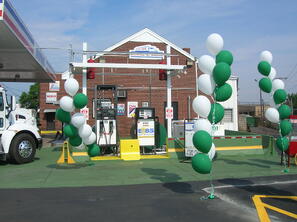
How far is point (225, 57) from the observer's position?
254 inches

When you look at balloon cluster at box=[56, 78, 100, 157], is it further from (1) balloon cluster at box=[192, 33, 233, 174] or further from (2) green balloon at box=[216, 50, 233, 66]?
(2) green balloon at box=[216, 50, 233, 66]

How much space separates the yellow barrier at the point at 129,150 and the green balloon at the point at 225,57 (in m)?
6.20

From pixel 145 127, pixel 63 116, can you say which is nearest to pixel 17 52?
pixel 63 116

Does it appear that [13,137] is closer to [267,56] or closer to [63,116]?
[63,116]

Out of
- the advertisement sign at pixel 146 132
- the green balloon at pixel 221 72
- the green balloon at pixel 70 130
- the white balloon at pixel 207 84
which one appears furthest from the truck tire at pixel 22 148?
the green balloon at pixel 221 72

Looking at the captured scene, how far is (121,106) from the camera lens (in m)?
26.1

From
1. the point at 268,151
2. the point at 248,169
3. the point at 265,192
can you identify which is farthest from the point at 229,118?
the point at 265,192

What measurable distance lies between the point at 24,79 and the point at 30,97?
63.7 meters

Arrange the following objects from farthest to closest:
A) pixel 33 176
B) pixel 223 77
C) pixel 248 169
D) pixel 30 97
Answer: pixel 30 97 → pixel 248 169 → pixel 33 176 → pixel 223 77

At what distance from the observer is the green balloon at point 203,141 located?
19.9 feet

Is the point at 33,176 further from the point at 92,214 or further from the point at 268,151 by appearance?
the point at 268,151

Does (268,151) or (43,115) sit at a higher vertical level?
(43,115)

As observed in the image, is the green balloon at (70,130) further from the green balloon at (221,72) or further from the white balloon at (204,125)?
the green balloon at (221,72)

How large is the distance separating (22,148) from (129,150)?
3815mm
